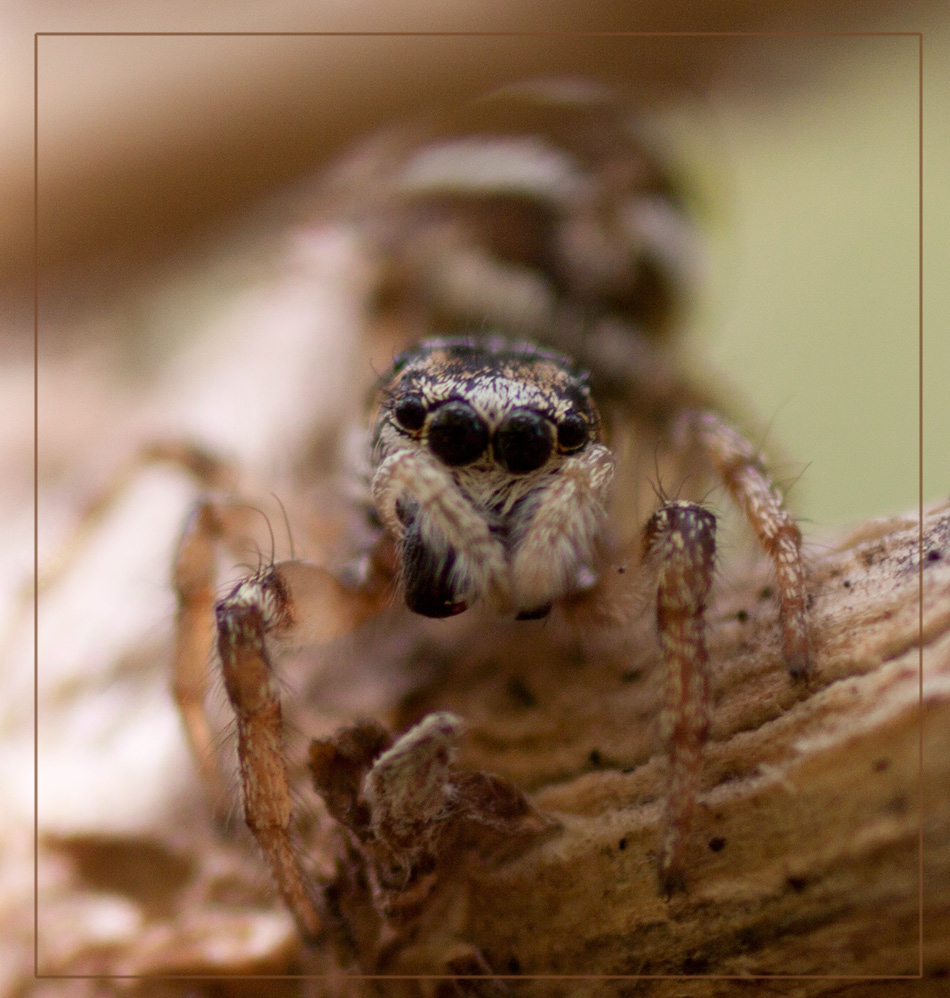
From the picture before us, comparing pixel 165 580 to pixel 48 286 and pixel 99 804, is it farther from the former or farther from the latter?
pixel 48 286

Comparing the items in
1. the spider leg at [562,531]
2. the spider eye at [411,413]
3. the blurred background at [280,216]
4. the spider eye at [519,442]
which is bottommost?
the spider leg at [562,531]

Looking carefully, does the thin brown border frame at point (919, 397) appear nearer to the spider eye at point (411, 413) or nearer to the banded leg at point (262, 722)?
the banded leg at point (262, 722)

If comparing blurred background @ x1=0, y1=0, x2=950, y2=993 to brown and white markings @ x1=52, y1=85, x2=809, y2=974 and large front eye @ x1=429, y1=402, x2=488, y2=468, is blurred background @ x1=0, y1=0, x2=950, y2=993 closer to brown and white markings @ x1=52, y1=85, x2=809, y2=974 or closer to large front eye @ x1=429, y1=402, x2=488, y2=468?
brown and white markings @ x1=52, y1=85, x2=809, y2=974

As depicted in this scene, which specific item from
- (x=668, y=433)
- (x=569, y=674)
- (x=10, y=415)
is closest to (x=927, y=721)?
(x=569, y=674)

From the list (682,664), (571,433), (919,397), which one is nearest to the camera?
(682,664)

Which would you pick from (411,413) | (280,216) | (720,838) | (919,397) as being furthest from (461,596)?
(280,216)

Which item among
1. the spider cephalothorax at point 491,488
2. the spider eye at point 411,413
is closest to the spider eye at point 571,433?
the spider cephalothorax at point 491,488

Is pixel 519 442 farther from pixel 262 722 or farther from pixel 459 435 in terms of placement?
pixel 262 722
